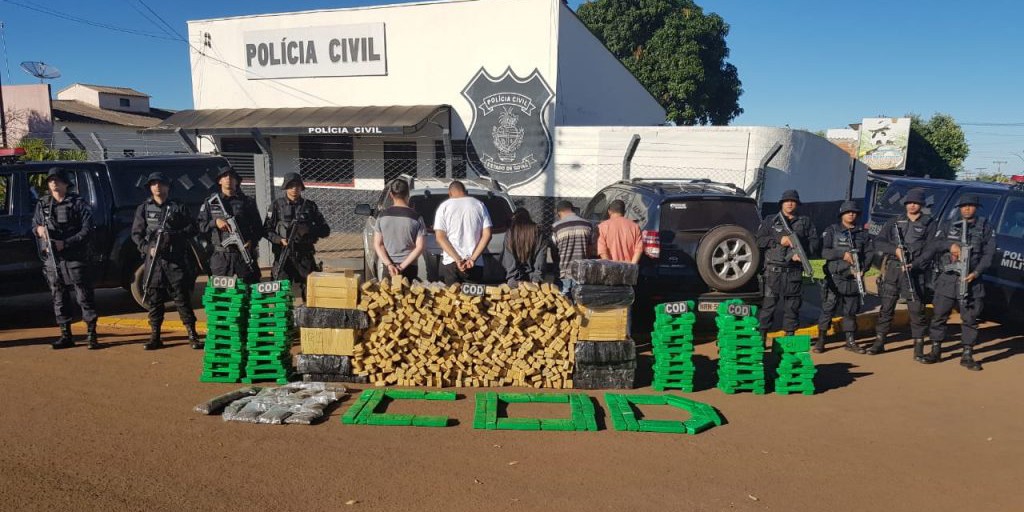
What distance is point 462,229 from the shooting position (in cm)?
683

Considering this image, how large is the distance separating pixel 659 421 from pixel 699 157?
33.5 ft

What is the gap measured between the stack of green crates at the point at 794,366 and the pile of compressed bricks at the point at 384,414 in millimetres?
2984

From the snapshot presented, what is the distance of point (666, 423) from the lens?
5.12 metres

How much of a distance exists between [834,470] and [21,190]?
29.6 feet

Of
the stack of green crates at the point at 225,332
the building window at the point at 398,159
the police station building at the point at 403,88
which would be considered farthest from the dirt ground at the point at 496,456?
the building window at the point at 398,159

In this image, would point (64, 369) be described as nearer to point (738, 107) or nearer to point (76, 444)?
point (76, 444)

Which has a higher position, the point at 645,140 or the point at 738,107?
the point at 738,107

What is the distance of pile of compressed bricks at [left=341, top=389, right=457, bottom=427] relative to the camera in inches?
199

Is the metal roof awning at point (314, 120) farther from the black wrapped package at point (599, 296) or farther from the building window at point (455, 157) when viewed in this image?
the black wrapped package at point (599, 296)

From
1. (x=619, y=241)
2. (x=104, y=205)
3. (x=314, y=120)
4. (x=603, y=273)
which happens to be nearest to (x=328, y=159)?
(x=314, y=120)

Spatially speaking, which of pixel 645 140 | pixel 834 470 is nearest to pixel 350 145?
pixel 645 140

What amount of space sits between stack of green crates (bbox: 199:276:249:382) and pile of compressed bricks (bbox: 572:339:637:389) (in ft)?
10.1

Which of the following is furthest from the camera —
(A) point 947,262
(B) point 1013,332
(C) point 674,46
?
(C) point 674,46

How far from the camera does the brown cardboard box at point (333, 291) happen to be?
230 inches
